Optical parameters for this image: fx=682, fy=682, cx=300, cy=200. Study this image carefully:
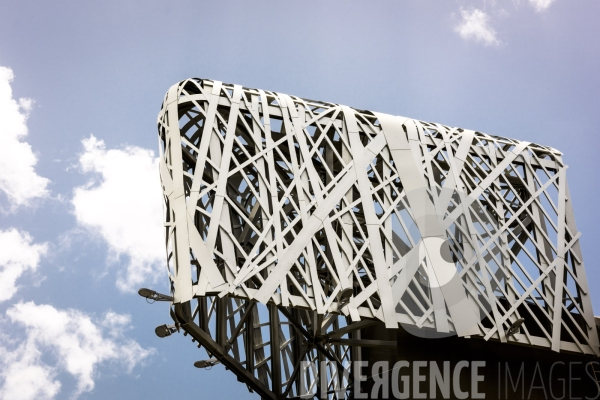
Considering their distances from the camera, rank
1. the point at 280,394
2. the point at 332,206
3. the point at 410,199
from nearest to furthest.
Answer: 1. the point at 332,206
2. the point at 410,199
3. the point at 280,394

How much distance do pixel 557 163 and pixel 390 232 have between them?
9842mm

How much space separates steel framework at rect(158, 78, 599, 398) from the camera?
2009cm

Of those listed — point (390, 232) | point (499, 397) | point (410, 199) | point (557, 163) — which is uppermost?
point (557, 163)

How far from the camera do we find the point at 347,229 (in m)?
21.6

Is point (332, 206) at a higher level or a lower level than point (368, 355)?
higher

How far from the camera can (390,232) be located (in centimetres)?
2220

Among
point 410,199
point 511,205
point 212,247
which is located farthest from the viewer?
point 511,205

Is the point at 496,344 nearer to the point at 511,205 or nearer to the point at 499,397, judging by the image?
the point at 499,397

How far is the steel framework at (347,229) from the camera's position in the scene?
791 inches

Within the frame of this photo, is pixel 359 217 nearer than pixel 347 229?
No

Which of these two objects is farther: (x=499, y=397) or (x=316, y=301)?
(x=499, y=397)

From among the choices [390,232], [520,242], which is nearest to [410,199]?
[390,232]

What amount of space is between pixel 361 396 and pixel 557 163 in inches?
485

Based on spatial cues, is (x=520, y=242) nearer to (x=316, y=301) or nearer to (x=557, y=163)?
(x=557, y=163)
